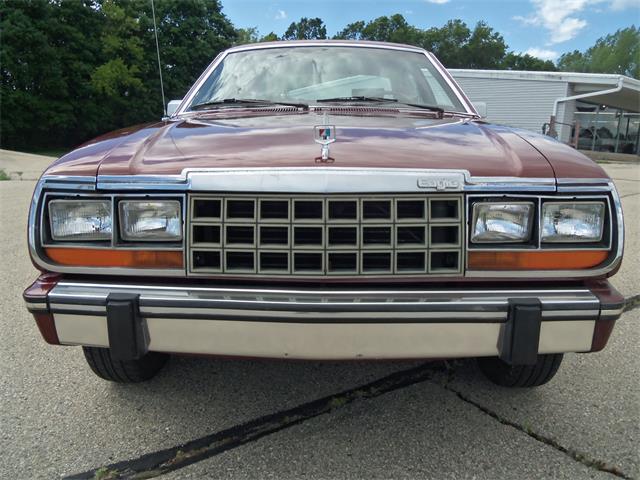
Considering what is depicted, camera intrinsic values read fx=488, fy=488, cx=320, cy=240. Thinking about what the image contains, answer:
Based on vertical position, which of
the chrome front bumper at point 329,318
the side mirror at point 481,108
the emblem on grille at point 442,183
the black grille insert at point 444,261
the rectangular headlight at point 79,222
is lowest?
the chrome front bumper at point 329,318

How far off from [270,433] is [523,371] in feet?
3.78

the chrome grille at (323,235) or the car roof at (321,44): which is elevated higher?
the car roof at (321,44)

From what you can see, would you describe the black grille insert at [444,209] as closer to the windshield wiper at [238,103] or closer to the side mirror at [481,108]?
the windshield wiper at [238,103]

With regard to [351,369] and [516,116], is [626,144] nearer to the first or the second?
[516,116]

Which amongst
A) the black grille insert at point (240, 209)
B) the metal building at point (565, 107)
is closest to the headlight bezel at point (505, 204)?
the black grille insert at point (240, 209)

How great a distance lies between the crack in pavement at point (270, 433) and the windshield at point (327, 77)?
5.04ft

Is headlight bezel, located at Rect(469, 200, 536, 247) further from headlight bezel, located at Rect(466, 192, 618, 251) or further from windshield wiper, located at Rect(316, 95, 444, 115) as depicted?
windshield wiper, located at Rect(316, 95, 444, 115)

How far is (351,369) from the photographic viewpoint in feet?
8.34

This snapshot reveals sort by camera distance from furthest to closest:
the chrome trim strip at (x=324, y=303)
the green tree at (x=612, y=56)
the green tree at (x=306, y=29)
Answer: the green tree at (x=306, y=29)
the green tree at (x=612, y=56)
the chrome trim strip at (x=324, y=303)

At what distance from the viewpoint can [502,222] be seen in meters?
1.74

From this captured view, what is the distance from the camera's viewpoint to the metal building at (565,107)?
77.3ft

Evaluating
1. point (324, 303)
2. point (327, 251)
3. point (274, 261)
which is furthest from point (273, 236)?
point (324, 303)

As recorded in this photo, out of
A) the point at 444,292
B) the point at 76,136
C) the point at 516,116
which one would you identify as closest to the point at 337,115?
the point at 444,292

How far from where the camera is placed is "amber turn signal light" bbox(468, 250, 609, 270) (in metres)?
1.74
